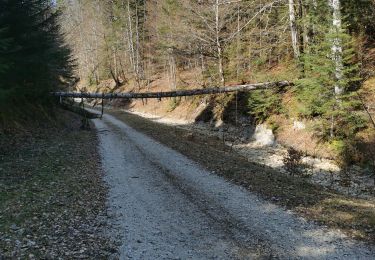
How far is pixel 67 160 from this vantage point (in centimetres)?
1485

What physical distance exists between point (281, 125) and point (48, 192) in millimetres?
14618

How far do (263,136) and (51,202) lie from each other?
1460 cm

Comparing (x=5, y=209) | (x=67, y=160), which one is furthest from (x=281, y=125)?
(x=5, y=209)

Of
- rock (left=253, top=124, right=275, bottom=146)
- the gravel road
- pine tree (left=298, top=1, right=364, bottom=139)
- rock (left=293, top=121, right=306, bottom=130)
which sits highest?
pine tree (left=298, top=1, right=364, bottom=139)

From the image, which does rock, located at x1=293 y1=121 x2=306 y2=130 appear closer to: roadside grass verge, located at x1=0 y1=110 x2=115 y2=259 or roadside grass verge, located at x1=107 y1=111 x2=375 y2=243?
roadside grass verge, located at x1=107 y1=111 x2=375 y2=243

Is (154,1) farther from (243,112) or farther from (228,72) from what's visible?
(243,112)

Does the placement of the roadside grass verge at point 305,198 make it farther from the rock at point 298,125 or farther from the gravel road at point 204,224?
the rock at point 298,125

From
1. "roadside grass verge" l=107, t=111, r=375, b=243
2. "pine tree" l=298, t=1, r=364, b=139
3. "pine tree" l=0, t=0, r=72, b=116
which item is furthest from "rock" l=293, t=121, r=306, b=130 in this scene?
"pine tree" l=0, t=0, r=72, b=116

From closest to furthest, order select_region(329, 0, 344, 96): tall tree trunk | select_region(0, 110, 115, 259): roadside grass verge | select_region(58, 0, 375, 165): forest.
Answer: select_region(0, 110, 115, 259): roadside grass verge, select_region(329, 0, 344, 96): tall tree trunk, select_region(58, 0, 375, 165): forest

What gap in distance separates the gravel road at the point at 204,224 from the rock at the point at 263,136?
8.58 meters

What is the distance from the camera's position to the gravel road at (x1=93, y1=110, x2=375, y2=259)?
6832mm

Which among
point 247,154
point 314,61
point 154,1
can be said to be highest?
point 154,1

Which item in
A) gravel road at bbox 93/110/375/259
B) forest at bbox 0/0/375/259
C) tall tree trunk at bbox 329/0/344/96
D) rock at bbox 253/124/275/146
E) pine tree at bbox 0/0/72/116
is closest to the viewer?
gravel road at bbox 93/110/375/259

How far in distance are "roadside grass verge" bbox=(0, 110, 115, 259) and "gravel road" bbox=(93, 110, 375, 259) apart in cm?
59
